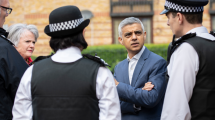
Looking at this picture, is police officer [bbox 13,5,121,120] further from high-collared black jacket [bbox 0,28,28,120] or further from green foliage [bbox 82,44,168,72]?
green foliage [bbox 82,44,168,72]

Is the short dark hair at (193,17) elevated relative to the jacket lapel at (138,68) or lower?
elevated

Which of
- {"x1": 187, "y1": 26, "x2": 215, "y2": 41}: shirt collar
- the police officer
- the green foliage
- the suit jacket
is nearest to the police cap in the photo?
{"x1": 187, "y1": 26, "x2": 215, "y2": 41}: shirt collar

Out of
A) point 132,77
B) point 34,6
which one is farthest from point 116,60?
point 132,77

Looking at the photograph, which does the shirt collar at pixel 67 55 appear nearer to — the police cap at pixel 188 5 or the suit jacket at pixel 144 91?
the suit jacket at pixel 144 91

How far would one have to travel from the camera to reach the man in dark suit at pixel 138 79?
8.14 ft

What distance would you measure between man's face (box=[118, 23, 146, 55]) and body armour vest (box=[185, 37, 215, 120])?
1039mm

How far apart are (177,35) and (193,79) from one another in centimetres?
54

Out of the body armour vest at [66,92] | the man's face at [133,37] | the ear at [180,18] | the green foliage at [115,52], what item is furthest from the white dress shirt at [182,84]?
the green foliage at [115,52]

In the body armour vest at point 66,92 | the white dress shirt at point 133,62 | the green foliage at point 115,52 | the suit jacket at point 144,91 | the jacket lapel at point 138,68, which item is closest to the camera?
the body armour vest at point 66,92

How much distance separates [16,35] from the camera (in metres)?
3.23

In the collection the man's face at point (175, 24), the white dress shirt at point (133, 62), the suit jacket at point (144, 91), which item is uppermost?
the man's face at point (175, 24)

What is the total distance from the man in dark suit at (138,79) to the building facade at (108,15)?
27.2 ft

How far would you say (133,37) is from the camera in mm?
2895

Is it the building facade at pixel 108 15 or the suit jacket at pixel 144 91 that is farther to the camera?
the building facade at pixel 108 15
